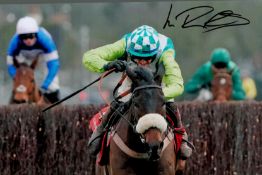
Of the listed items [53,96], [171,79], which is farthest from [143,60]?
[53,96]

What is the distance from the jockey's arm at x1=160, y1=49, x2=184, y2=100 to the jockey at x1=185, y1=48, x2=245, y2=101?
626cm

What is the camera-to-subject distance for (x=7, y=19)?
4012 cm

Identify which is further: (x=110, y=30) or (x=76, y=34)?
(x=76, y=34)

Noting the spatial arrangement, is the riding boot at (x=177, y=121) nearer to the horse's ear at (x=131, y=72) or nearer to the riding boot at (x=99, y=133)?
the riding boot at (x=99, y=133)

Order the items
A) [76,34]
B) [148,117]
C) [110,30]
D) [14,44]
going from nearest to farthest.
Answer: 1. [148,117]
2. [14,44]
3. [110,30]
4. [76,34]

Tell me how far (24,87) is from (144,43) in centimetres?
478

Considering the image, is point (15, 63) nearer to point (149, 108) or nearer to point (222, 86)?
point (222, 86)

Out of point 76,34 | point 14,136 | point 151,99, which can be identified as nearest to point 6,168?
point 14,136

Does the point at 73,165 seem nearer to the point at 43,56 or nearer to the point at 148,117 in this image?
the point at 43,56

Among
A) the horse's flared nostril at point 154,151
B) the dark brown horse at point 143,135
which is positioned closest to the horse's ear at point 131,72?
the dark brown horse at point 143,135

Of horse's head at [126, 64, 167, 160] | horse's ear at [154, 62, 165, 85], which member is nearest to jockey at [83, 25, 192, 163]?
horse's ear at [154, 62, 165, 85]

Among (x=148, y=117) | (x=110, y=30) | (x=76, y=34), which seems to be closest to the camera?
(x=148, y=117)

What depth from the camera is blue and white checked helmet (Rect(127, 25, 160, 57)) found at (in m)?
7.86

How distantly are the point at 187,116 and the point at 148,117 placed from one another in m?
3.63
